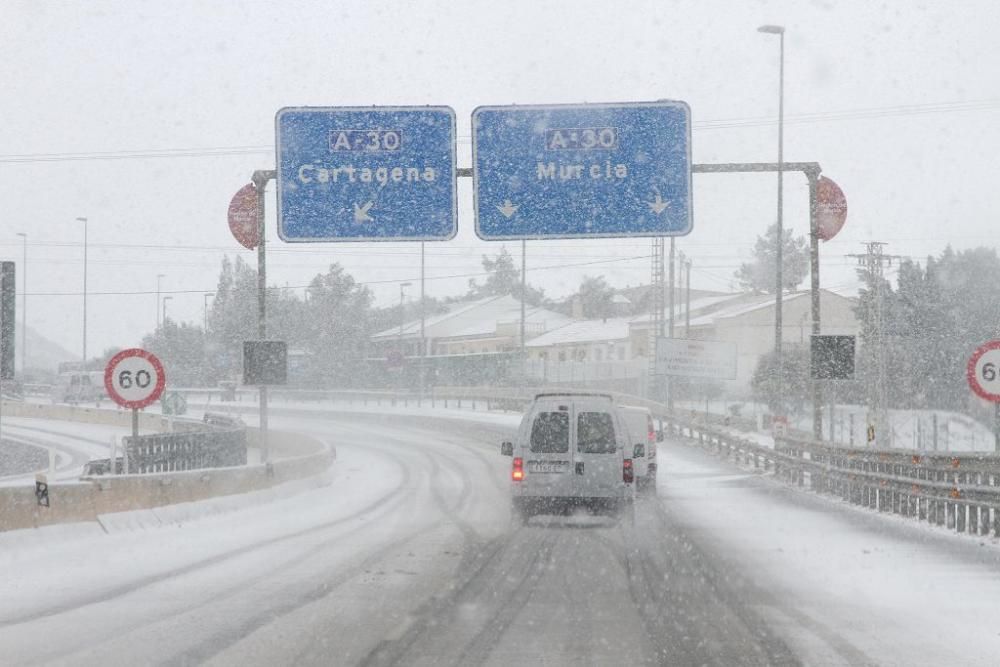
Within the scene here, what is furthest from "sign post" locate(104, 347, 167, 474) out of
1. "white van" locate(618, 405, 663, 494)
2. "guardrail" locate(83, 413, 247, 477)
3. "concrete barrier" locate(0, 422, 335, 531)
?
"white van" locate(618, 405, 663, 494)

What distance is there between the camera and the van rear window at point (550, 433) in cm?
1858

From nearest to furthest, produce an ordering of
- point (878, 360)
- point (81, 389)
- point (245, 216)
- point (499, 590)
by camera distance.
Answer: point (499, 590) < point (245, 216) < point (878, 360) < point (81, 389)

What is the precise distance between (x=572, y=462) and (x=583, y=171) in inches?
187

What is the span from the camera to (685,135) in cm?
1998

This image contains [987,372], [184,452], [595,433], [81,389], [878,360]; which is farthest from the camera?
[81,389]

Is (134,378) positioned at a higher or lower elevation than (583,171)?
lower

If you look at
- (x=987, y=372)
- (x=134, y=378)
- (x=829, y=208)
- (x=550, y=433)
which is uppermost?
(x=829, y=208)

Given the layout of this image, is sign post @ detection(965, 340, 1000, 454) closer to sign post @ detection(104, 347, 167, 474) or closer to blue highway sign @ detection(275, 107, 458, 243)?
blue highway sign @ detection(275, 107, 458, 243)

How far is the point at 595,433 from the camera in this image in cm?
1856

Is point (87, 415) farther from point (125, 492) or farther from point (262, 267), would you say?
point (125, 492)

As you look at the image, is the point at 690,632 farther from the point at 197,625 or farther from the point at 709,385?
the point at 709,385

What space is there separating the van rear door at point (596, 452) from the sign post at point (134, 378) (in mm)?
6109

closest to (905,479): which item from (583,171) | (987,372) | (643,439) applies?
(987,372)

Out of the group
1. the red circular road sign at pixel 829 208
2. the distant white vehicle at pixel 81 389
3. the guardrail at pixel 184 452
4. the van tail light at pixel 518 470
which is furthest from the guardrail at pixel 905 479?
the distant white vehicle at pixel 81 389
